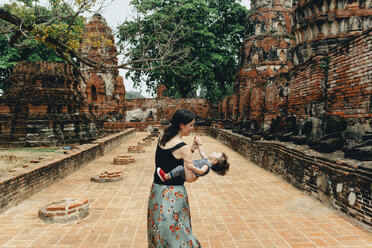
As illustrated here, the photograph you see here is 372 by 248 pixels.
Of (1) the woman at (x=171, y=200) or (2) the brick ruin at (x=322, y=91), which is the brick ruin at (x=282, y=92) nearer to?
(2) the brick ruin at (x=322, y=91)

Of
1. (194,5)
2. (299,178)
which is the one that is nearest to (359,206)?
(299,178)

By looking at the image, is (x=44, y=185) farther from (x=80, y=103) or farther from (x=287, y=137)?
(x=80, y=103)

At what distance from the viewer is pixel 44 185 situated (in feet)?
18.3

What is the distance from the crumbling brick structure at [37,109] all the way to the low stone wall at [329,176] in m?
9.39

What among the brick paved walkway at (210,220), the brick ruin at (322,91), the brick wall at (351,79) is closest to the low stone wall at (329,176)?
the brick paved walkway at (210,220)

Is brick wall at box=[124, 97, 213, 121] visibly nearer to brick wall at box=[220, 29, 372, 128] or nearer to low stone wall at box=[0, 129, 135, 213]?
brick wall at box=[220, 29, 372, 128]

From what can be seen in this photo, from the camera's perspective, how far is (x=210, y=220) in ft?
13.4

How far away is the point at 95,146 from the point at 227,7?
22.2m

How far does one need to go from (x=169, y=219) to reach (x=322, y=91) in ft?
20.7

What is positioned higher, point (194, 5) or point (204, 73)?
point (194, 5)

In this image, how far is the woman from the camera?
2.34m

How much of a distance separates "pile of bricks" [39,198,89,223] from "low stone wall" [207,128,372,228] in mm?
4179

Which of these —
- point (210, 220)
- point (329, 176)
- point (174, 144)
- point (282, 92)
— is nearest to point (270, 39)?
point (282, 92)

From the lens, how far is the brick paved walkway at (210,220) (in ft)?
11.2
